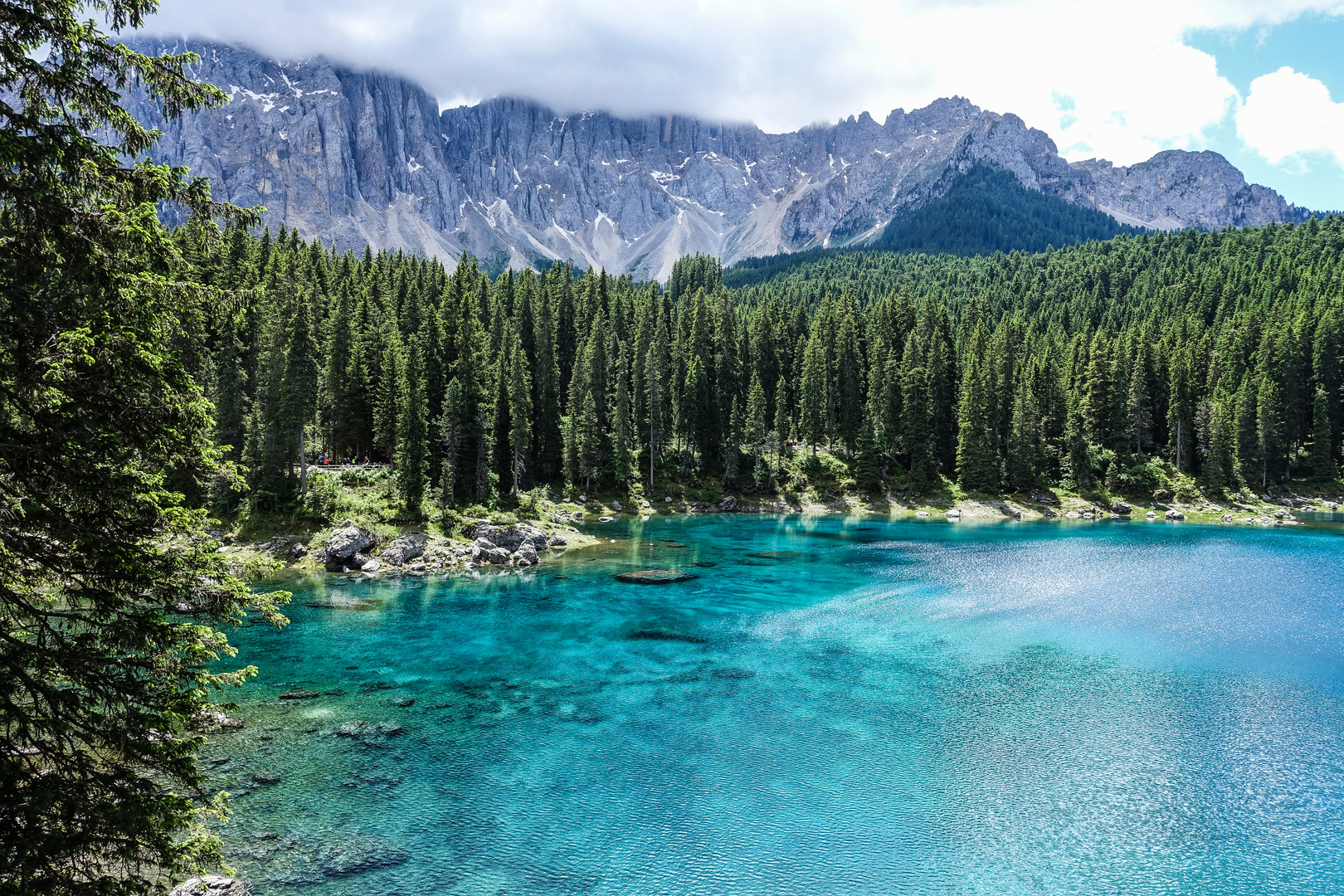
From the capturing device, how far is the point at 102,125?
1009cm

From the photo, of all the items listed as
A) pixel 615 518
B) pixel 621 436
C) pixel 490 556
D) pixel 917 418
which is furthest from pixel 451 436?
pixel 917 418

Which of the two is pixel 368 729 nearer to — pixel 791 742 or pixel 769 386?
pixel 791 742

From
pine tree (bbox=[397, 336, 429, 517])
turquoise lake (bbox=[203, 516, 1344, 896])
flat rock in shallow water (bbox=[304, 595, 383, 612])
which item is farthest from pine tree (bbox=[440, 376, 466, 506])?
flat rock in shallow water (bbox=[304, 595, 383, 612])

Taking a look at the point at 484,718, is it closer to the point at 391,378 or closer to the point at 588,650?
the point at 588,650

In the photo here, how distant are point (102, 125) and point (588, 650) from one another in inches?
1123

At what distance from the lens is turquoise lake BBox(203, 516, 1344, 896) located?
17578mm

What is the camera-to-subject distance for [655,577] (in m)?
49.6

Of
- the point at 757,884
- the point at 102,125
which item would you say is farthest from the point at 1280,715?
the point at 102,125

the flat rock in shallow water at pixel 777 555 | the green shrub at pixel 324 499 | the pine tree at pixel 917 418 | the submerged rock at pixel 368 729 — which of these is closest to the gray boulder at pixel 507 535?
the green shrub at pixel 324 499

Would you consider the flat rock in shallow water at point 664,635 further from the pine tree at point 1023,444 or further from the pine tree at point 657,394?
the pine tree at point 1023,444

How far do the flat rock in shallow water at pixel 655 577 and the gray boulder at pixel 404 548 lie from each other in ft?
53.9

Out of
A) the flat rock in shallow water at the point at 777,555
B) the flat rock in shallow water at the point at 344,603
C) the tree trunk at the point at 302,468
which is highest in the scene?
the tree trunk at the point at 302,468

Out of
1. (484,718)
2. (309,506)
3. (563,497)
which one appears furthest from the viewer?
(563,497)

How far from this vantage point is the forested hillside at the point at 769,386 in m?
72.6
